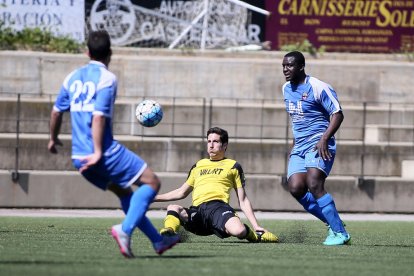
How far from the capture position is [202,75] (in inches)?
893

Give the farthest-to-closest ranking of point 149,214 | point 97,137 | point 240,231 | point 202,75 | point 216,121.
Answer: point 202,75
point 216,121
point 149,214
point 240,231
point 97,137

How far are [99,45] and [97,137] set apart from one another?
74cm

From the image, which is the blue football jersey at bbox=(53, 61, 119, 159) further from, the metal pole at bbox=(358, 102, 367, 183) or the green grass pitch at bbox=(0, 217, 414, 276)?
the metal pole at bbox=(358, 102, 367, 183)

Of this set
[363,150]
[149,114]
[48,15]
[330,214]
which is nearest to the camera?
[330,214]

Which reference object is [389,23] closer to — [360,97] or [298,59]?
[360,97]

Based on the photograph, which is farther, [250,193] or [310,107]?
[250,193]

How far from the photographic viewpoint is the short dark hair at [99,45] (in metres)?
8.83

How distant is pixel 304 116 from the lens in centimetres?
1193

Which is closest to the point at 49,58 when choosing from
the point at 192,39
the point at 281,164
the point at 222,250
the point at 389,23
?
the point at 192,39

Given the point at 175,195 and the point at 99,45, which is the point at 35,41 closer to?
the point at 175,195

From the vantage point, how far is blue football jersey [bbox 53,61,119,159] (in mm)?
8734

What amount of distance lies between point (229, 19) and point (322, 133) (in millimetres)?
11924

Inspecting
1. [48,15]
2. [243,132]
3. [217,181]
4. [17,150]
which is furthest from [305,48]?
[217,181]

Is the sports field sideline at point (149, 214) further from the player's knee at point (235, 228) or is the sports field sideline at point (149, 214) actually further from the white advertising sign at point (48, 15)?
the player's knee at point (235, 228)
